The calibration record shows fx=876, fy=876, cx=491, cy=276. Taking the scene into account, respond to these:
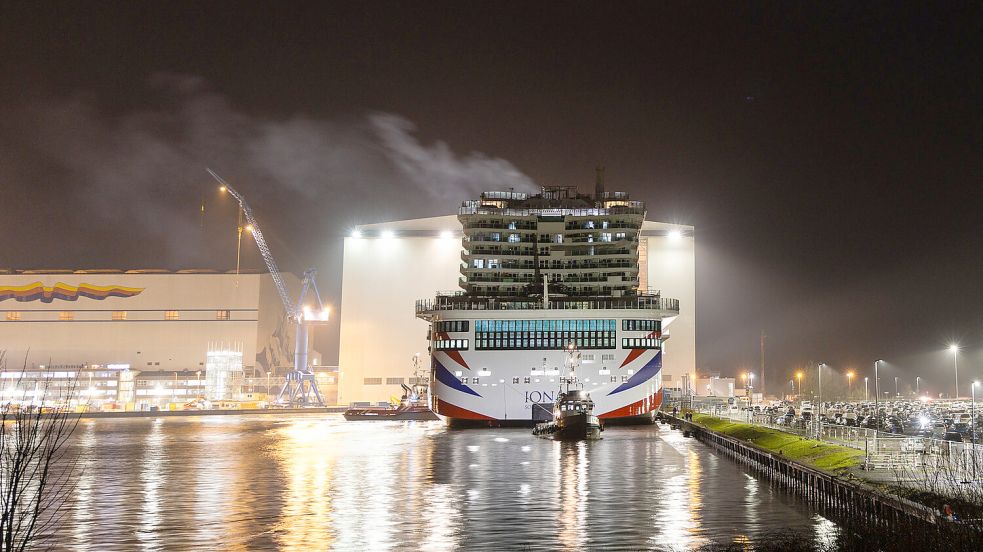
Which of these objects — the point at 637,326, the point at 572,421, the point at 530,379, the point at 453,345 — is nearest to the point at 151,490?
the point at 572,421

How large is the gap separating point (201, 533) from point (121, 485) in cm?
1639

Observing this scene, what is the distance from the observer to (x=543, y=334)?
7819cm

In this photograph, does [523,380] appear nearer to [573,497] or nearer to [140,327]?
[573,497]

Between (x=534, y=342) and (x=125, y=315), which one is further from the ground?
(x=125, y=315)

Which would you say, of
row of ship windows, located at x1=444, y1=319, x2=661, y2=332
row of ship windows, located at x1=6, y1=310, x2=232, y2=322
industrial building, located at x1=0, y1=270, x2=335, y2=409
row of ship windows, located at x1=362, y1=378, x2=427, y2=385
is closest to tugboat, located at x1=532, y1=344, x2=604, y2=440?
row of ship windows, located at x1=444, y1=319, x2=661, y2=332

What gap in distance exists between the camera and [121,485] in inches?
1678

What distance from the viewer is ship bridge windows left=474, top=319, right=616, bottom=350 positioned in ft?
255

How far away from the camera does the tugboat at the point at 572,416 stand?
68562mm

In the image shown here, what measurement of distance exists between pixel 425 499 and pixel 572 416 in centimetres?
3365

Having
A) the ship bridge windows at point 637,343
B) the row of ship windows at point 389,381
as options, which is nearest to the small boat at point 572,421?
the ship bridge windows at point 637,343

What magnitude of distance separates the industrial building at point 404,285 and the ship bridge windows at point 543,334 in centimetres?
4762

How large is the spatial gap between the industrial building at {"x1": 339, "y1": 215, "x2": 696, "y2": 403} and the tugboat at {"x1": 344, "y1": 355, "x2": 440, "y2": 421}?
1028 cm

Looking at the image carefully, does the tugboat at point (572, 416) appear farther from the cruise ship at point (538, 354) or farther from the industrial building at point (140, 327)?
the industrial building at point (140, 327)

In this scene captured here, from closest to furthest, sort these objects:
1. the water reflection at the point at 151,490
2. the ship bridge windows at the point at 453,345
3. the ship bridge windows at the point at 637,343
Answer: the water reflection at the point at 151,490
the ship bridge windows at the point at 453,345
the ship bridge windows at the point at 637,343
